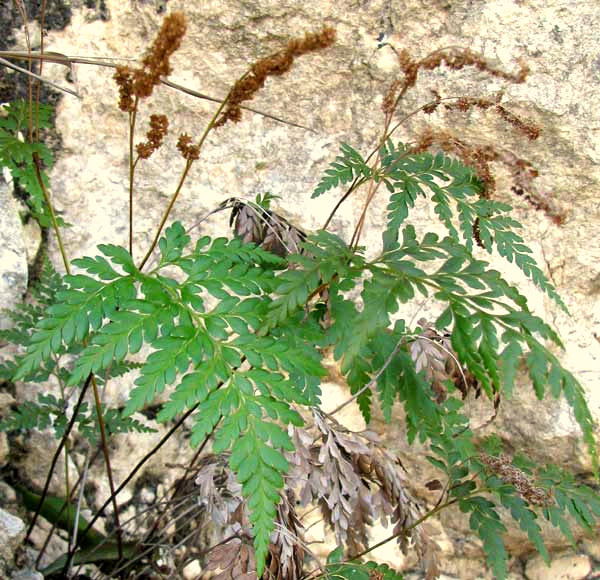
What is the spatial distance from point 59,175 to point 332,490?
193 cm

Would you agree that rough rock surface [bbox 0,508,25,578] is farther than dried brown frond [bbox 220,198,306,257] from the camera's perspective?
Yes

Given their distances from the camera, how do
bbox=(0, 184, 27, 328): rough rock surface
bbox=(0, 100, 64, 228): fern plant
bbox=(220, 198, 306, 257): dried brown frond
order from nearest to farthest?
1. bbox=(0, 100, 64, 228): fern plant
2. bbox=(220, 198, 306, 257): dried brown frond
3. bbox=(0, 184, 27, 328): rough rock surface

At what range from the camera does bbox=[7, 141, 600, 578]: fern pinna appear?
1.40 m

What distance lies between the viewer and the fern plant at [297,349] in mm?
1425

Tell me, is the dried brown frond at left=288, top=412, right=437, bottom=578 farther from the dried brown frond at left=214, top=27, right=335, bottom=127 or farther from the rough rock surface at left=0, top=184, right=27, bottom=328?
the rough rock surface at left=0, top=184, right=27, bottom=328

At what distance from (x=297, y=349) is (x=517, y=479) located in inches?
35.4

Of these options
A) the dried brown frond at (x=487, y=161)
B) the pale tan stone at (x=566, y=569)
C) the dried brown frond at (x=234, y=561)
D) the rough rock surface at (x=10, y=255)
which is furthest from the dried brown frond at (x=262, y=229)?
the pale tan stone at (x=566, y=569)

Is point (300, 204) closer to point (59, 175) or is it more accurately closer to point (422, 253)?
point (59, 175)

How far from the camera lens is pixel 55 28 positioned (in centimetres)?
280

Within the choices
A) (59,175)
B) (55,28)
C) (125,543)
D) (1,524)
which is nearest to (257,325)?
(1,524)

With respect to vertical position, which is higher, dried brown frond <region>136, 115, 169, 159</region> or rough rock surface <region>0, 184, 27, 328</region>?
rough rock surface <region>0, 184, 27, 328</region>

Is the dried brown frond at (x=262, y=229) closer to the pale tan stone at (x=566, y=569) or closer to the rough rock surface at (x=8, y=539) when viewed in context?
the rough rock surface at (x=8, y=539)

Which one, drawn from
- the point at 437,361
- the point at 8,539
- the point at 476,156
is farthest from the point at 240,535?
the point at 476,156

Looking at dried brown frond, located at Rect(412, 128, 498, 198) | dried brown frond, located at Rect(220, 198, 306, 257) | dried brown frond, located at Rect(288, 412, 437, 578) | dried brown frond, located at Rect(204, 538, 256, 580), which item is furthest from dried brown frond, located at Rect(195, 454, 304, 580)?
dried brown frond, located at Rect(412, 128, 498, 198)
